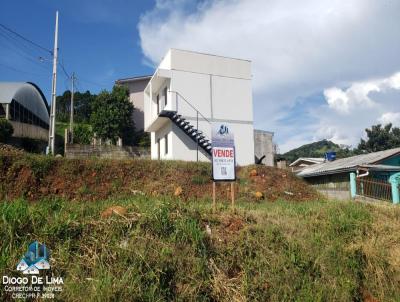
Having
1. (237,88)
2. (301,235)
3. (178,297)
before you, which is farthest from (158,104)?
(178,297)

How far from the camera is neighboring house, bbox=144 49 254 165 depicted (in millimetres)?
20312

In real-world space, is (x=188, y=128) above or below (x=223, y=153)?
above

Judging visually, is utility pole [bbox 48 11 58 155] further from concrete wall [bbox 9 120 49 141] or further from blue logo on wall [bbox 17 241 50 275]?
blue logo on wall [bbox 17 241 50 275]

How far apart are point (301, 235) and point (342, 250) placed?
2.79ft

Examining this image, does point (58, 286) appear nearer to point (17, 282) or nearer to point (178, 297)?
point (17, 282)

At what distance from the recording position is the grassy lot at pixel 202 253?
200 inches

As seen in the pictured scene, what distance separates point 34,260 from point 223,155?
5013 millimetres

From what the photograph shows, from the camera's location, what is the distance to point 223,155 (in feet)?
28.6

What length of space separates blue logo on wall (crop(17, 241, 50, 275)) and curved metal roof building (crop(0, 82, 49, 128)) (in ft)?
79.6

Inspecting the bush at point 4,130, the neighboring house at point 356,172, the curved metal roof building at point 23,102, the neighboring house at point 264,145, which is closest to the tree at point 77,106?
the curved metal roof building at point 23,102

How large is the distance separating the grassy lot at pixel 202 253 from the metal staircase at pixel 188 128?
1220 cm

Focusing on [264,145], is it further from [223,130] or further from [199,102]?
[223,130]

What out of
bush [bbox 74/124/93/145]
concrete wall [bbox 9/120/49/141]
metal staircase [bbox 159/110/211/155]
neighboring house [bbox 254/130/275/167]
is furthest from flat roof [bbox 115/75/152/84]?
metal staircase [bbox 159/110/211/155]

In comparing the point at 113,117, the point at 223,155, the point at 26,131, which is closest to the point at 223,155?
the point at 223,155
